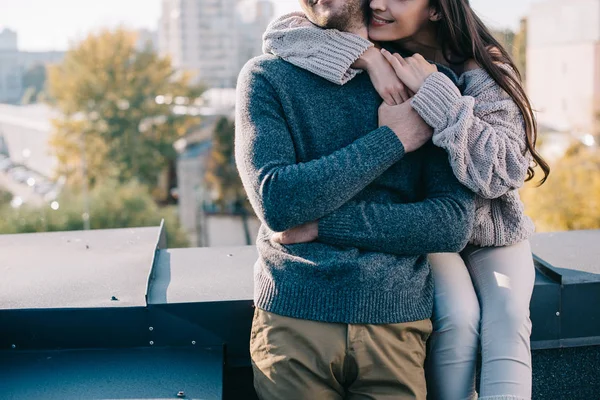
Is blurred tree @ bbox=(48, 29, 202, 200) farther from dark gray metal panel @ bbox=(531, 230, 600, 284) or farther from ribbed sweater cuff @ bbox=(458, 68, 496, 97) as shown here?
ribbed sweater cuff @ bbox=(458, 68, 496, 97)

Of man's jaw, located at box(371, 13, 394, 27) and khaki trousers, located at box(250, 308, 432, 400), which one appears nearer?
khaki trousers, located at box(250, 308, 432, 400)

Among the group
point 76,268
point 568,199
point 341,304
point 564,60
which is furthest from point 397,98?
point 564,60

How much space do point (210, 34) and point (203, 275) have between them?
128 feet

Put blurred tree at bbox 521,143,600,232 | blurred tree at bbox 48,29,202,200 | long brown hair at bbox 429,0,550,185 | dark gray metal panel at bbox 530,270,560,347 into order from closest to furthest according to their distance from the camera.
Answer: long brown hair at bbox 429,0,550,185, dark gray metal panel at bbox 530,270,560,347, blurred tree at bbox 521,143,600,232, blurred tree at bbox 48,29,202,200

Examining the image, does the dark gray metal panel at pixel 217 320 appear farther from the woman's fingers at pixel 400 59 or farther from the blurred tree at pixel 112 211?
the blurred tree at pixel 112 211

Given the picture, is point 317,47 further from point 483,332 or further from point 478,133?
point 483,332

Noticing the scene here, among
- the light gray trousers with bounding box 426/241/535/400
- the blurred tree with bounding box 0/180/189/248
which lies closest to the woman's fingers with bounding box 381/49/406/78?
the light gray trousers with bounding box 426/241/535/400

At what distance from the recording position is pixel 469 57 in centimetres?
179

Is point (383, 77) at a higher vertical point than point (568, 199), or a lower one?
higher

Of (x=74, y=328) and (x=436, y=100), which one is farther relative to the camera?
(x=74, y=328)

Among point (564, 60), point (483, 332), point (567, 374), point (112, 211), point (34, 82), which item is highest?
→ point (564, 60)

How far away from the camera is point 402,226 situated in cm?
152

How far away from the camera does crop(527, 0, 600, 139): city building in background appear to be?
34.6 m

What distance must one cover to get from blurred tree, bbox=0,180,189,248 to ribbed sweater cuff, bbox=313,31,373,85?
66.7ft
